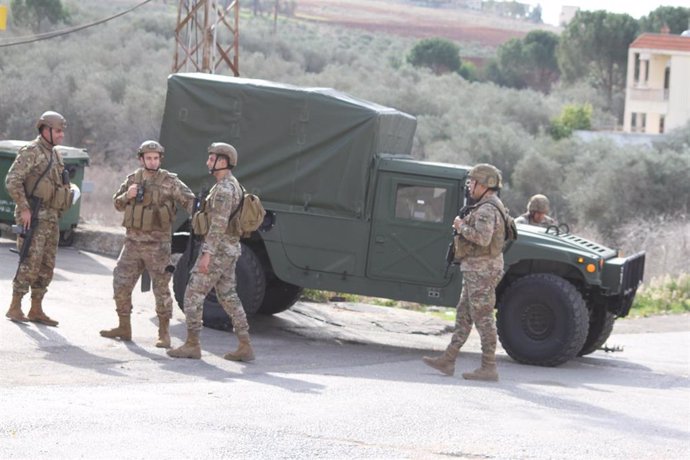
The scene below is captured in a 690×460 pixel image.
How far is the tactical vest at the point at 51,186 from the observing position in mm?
10688

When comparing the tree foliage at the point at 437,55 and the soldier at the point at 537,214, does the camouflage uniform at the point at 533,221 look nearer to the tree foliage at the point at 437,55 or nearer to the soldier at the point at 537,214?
the soldier at the point at 537,214

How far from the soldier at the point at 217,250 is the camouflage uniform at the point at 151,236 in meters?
0.49

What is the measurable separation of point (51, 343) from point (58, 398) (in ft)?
8.34

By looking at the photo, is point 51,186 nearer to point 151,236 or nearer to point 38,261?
point 38,261

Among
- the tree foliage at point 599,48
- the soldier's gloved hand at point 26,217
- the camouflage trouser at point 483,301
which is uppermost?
the tree foliage at point 599,48

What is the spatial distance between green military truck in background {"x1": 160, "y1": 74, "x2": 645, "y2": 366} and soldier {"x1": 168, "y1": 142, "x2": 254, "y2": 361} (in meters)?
1.16

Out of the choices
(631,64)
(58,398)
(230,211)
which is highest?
(631,64)

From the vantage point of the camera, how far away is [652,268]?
77.7 feet

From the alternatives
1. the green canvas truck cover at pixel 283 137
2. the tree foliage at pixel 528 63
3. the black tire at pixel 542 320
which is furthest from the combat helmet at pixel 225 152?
the tree foliage at pixel 528 63

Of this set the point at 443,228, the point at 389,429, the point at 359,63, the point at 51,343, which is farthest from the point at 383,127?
the point at 359,63

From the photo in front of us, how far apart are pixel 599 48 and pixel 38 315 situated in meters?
74.0

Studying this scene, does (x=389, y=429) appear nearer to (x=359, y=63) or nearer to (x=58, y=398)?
(x=58, y=398)

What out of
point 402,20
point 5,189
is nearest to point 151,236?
point 5,189

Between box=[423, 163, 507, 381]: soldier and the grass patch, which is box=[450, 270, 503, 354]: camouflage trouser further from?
the grass patch
